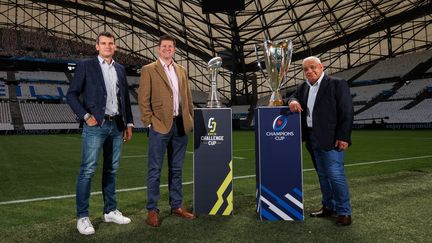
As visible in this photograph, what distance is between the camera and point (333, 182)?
328 centimetres

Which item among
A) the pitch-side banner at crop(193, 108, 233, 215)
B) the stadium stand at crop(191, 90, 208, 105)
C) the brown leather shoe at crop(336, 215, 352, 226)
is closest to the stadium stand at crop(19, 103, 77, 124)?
the stadium stand at crop(191, 90, 208, 105)

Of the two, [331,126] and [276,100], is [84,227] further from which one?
[331,126]

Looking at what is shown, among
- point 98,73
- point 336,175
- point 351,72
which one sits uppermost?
point 351,72

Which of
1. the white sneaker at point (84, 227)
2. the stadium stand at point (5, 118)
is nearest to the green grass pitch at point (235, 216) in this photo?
the white sneaker at point (84, 227)

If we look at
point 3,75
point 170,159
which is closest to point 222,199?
point 170,159

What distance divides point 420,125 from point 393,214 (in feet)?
84.0

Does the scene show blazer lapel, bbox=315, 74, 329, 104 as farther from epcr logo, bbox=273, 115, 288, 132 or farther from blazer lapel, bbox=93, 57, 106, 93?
blazer lapel, bbox=93, 57, 106, 93

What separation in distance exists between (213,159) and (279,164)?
2.21 feet

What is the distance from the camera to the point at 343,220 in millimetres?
3150

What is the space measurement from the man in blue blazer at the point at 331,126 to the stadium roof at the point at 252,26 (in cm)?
2641

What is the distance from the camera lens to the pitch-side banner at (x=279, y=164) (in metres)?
3.38

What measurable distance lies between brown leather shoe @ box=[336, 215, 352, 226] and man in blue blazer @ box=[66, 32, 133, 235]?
1.95 meters

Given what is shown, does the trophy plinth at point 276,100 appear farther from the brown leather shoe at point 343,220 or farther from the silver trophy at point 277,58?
the brown leather shoe at point 343,220

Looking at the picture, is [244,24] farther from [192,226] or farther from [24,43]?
[192,226]
